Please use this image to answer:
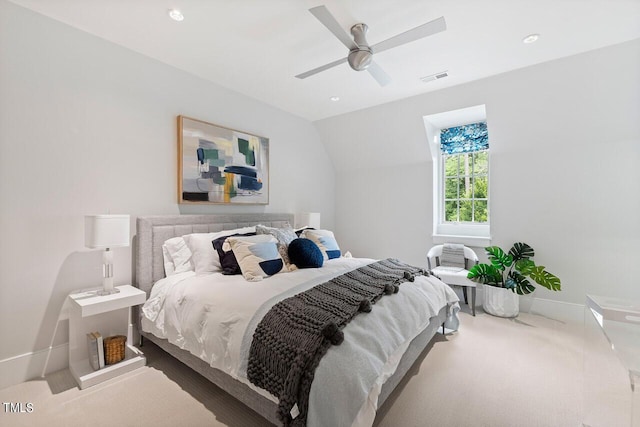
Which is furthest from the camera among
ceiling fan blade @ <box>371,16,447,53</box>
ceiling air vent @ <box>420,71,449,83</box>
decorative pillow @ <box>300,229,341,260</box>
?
decorative pillow @ <box>300,229,341,260</box>

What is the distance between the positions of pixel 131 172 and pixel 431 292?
2.95m

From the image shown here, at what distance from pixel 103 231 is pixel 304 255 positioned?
1625 millimetres

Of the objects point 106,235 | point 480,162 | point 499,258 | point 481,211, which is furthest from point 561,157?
point 106,235

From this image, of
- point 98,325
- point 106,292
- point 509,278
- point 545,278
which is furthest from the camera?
point 509,278

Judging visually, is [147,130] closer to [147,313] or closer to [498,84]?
[147,313]

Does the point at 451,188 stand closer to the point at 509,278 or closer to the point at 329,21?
the point at 509,278

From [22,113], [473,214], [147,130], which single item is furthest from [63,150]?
[473,214]

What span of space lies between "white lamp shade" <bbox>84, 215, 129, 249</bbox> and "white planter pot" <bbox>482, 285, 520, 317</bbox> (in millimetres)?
Result: 3934

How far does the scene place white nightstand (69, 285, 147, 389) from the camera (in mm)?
2082

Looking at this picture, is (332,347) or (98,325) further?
(98,325)

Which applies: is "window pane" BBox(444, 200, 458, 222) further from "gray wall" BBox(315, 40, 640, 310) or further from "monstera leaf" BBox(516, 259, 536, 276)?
"monstera leaf" BBox(516, 259, 536, 276)

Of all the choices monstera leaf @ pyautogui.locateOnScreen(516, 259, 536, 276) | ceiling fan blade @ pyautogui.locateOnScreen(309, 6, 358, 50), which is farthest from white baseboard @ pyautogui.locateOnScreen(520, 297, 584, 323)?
ceiling fan blade @ pyautogui.locateOnScreen(309, 6, 358, 50)

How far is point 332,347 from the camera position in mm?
1431

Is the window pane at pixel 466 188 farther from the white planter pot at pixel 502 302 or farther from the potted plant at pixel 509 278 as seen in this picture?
the white planter pot at pixel 502 302
